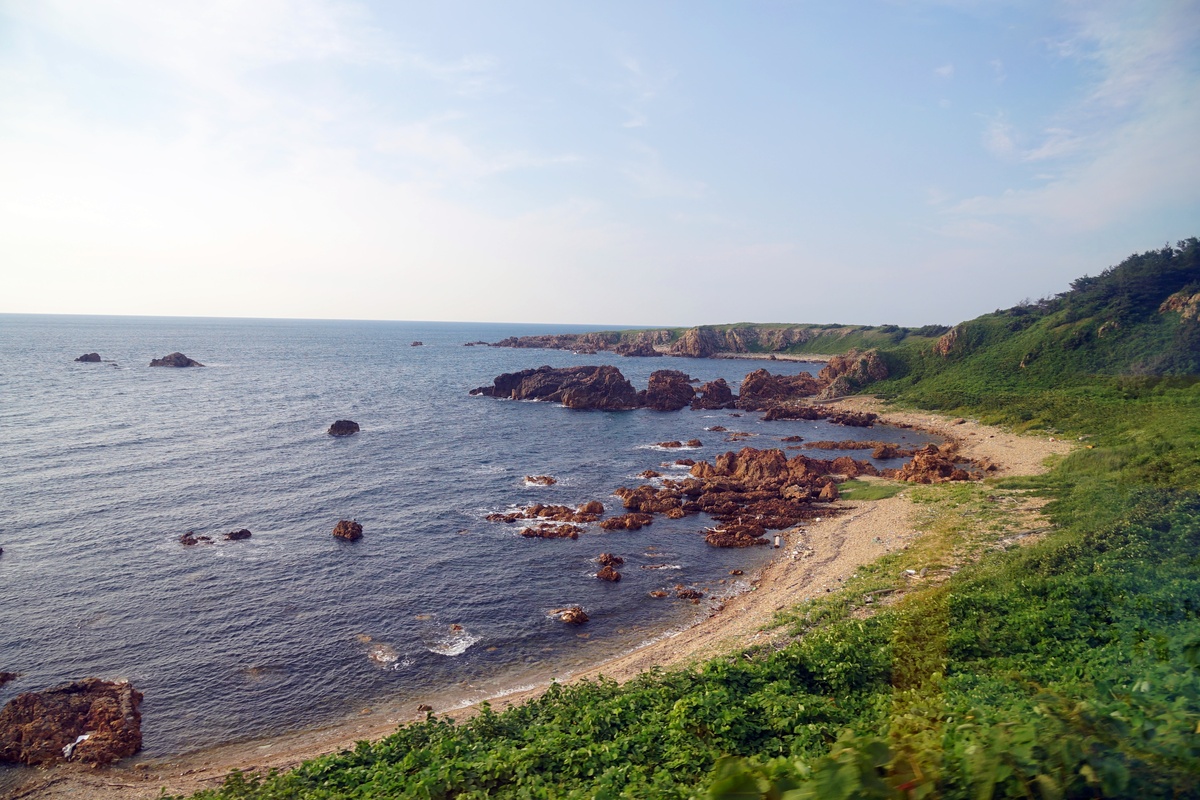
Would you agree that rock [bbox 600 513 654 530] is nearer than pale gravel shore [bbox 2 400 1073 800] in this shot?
No

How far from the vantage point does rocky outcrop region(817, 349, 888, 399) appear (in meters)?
91.1

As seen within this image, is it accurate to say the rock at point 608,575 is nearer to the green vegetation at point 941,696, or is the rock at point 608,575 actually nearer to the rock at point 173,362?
the green vegetation at point 941,696

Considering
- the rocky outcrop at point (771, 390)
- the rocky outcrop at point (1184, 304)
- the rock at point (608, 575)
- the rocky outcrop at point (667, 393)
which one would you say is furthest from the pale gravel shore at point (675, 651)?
the rocky outcrop at point (667, 393)

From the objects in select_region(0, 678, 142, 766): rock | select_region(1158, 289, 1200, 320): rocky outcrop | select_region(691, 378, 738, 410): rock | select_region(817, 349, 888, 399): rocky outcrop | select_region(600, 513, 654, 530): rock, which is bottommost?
select_region(0, 678, 142, 766): rock

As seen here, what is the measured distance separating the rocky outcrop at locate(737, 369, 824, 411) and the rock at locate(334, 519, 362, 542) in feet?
198

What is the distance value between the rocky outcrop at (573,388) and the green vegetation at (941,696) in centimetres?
5563

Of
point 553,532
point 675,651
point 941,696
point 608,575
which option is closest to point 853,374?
point 553,532

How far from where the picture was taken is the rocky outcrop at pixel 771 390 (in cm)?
8731

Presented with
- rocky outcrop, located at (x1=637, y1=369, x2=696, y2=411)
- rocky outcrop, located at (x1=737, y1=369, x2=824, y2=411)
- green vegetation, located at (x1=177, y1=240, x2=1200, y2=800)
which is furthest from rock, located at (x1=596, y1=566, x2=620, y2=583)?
rocky outcrop, located at (x1=737, y1=369, x2=824, y2=411)

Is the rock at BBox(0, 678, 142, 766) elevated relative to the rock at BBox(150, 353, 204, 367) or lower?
lower

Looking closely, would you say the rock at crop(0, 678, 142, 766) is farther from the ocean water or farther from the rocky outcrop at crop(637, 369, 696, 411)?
the rocky outcrop at crop(637, 369, 696, 411)

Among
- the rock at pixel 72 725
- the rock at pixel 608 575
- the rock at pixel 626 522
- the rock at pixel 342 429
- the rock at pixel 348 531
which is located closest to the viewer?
the rock at pixel 72 725

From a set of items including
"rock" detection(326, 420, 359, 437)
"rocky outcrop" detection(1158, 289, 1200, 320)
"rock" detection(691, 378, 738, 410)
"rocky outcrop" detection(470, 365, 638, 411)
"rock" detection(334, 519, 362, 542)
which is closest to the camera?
"rock" detection(334, 519, 362, 542)

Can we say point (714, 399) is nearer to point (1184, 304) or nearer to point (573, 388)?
point (573, 388)
